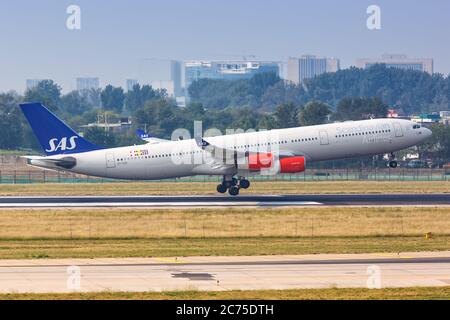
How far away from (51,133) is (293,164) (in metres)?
18.7

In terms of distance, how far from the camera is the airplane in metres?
74.5

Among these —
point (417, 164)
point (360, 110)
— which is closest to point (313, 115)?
point (360, 110)

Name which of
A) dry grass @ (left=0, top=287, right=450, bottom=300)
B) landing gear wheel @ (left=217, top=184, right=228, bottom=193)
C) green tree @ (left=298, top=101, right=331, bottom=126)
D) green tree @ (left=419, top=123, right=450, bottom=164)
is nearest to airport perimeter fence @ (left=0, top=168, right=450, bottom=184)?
green tree @ (left=419, top=123, right=450, bottom=164)

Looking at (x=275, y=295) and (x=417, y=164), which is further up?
(x=417, y=164)

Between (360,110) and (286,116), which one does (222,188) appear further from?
(360,110)

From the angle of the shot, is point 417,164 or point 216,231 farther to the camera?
point 417,164

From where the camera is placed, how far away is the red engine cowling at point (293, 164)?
72.8 metres

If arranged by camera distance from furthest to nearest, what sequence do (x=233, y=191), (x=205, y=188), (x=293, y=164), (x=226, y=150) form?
1. (x=205, y=188)
2. (x=233, y=191)
3. (x=226, y=150)
4. (x=293, y=164)

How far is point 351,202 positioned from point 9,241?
87.9 feet

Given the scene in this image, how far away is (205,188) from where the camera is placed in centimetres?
8619

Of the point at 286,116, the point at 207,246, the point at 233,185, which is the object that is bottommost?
the point at 207,246

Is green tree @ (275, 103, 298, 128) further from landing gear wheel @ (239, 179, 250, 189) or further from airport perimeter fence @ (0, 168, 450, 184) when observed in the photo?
landing gear wheel @ (239, 179, 250, 189)

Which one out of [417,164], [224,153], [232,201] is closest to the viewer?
[232,201]

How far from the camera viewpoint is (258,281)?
36.5 meters
